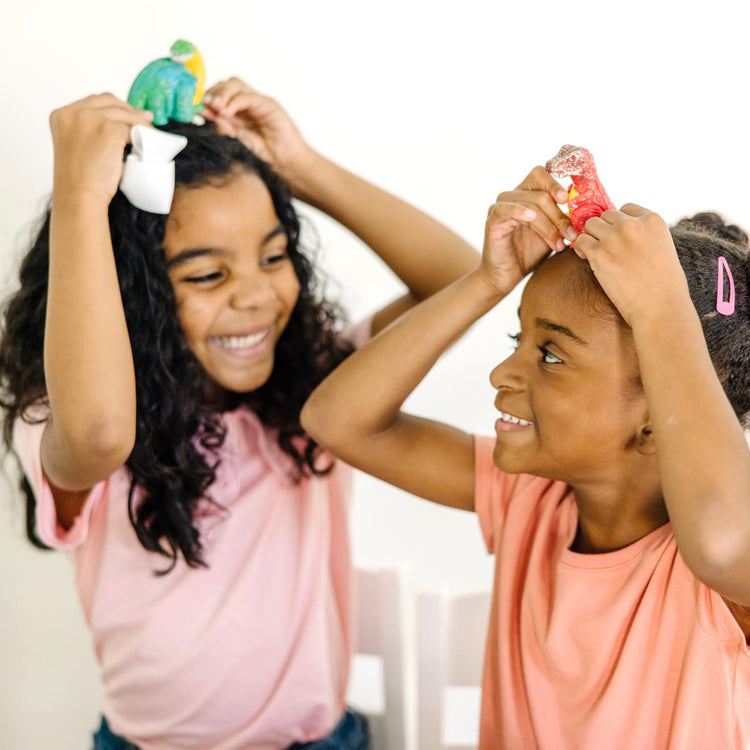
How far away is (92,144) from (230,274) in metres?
0.22

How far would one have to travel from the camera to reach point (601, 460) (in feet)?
3.22

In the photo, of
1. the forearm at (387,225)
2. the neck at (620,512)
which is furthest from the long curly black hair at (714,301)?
the forearm at (387,225)

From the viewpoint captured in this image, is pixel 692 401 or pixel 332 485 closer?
pixel 692 401

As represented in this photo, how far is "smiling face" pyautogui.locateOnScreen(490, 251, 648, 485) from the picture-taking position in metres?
0.94

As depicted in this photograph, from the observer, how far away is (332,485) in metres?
1.38

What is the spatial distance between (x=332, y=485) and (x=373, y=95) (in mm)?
575

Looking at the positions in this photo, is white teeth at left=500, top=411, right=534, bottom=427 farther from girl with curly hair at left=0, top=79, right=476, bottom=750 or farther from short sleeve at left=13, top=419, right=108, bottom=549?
short sleeve at left=13, top=419, right=108, bottom=549

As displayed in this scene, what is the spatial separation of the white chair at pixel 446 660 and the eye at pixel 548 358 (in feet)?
1.48

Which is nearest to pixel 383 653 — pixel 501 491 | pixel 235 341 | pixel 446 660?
pixel 446 660

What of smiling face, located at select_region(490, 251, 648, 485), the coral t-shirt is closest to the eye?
smiling face, located at select_region(490, 251, 648, 485)

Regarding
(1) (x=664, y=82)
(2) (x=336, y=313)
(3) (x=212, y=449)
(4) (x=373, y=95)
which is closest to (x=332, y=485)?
(3) (x=212, y=449)

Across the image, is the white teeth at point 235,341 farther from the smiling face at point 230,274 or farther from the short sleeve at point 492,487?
the short sleeve at point 492,487

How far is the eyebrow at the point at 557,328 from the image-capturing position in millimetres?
954

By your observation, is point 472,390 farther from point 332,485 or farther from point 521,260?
point 521,260
